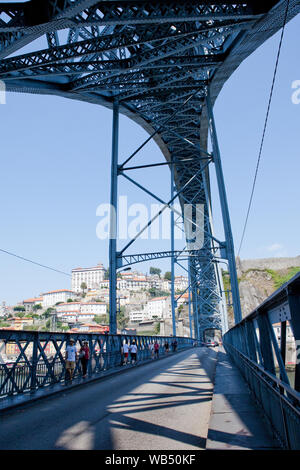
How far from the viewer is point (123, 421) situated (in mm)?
6062

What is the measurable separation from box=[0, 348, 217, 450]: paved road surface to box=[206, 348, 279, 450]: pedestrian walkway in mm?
291

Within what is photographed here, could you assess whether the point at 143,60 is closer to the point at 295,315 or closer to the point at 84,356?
the point at 84,356

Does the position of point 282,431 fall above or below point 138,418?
above

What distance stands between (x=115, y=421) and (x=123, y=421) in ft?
0.43

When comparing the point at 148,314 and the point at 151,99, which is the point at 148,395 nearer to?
the point at 151,99

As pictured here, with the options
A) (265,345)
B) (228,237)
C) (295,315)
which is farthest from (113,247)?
(295,315)

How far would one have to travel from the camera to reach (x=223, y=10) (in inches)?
466

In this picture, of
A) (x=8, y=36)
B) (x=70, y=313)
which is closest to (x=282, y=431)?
(x=8, y=36)

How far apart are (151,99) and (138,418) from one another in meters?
21.4

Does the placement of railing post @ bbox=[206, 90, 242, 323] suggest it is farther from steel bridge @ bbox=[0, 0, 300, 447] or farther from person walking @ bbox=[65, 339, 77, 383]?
person walking @ bbox=[65, 339, 77, 383]

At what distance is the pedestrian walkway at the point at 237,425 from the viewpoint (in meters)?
3.93

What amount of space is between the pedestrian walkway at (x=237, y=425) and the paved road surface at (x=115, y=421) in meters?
0.29

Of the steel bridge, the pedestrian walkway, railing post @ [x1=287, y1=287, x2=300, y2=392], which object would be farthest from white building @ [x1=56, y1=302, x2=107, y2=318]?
railing post @ [x1=287, y1=287, x2=300, y2=392]
